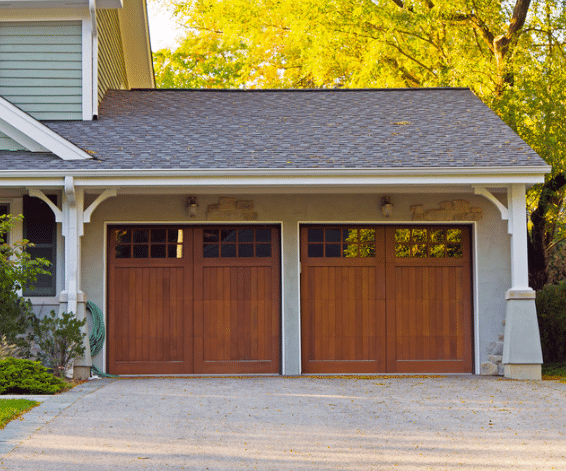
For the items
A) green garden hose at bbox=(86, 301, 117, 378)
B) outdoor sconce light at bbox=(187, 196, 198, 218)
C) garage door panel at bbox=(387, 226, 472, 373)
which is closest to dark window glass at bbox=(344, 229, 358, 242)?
garage door panel at bbox=(387, 226, 472, 373)

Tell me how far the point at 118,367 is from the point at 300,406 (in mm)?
3951

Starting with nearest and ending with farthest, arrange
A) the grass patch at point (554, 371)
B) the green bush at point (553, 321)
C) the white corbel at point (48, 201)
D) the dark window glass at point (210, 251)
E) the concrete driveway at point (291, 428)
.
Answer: the concrete driveway at point (291, 428), the white corbel at point (48, 201), the grass patch at point (554, 371), the dark window glass at point (210, 251), the green bush at point (553, 321)

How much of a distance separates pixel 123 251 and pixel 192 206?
1.19 meters

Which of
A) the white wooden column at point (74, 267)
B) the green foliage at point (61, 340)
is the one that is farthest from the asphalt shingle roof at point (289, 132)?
the green foliage at point (61, 340)

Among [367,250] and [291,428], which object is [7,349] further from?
[367,250]

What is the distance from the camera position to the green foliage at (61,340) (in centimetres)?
934

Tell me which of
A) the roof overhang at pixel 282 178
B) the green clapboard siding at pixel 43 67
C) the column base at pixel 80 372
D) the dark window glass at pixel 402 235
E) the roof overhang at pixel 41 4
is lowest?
the column base at pixel 80 372

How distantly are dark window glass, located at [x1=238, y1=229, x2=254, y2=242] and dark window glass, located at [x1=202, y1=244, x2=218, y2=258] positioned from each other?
36 cm

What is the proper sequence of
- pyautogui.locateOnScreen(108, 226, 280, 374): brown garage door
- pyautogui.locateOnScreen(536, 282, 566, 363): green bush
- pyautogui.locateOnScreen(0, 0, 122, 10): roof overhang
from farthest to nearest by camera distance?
1. pyautogui.locateOnScreen(536, 282, 566, 363): green bush
2. pyautogui.locateOnScreen(0, 0, 122, 10): roof overhang
3. pyautogui.locateOnScreen(108, 226, 280, 374): brown garage door

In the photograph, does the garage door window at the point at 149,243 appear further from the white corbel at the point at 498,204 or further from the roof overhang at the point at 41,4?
the white corbel at the point at 498,204

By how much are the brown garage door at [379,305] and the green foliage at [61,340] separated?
120 inches

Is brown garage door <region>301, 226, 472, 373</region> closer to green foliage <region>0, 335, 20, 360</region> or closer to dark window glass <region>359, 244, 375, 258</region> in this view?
dark window glass <region>359, 244, 375, 258</region>

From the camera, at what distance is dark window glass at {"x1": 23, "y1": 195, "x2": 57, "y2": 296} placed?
10.4 m

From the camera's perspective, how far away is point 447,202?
10750 mm
